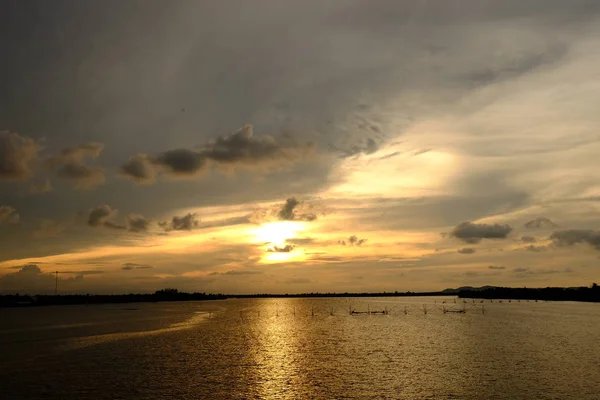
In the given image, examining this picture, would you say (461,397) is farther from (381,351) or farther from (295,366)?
(381,351)

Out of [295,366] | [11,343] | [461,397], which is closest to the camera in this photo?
[461,397]

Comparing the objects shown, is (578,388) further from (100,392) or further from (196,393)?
(100,392)

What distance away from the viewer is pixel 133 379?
46188 millimetres

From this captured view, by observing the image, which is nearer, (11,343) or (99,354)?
(99,354)

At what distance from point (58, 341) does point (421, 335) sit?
6457 centimetres

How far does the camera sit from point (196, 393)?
40.5 meters

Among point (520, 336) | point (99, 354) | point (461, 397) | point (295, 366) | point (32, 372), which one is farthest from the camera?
point (520, 336)

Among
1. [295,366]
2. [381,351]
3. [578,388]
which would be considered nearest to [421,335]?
[381,351]

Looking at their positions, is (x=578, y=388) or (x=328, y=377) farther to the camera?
(x=328, y=377)

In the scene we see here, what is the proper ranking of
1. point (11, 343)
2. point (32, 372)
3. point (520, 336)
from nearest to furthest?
point (32, 372) → point (11, 343) → point (520, 336)

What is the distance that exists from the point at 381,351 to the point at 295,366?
16544 millimetres

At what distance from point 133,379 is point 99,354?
20.1 m

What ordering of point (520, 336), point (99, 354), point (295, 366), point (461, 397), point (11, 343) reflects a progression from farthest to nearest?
point (520, 336) → point (11, 343) → point (99, 354) → point (295, 366) → point (461, 397)

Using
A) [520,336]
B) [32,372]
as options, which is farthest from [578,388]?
[32,372]
